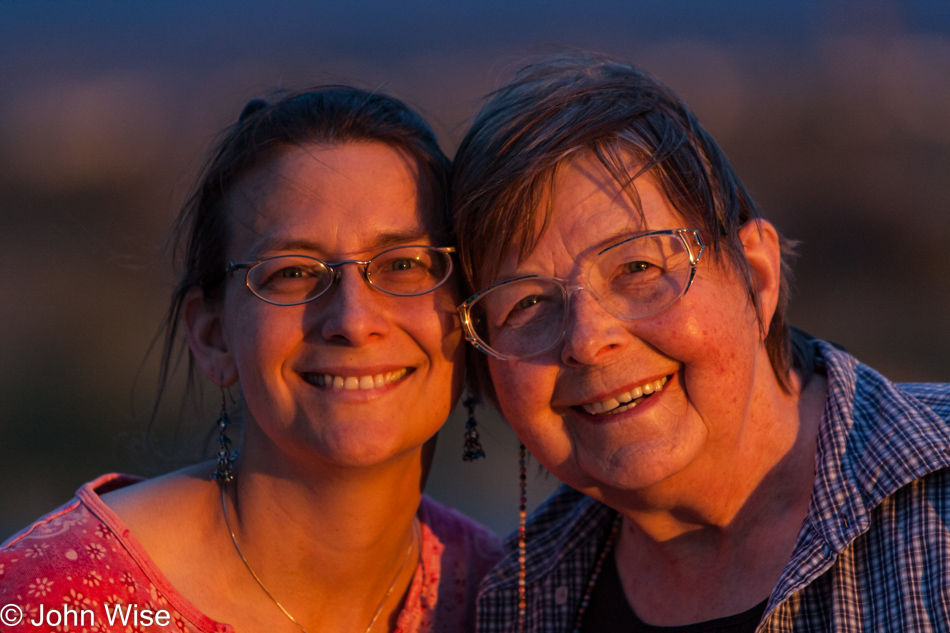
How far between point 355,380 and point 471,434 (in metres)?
0.54

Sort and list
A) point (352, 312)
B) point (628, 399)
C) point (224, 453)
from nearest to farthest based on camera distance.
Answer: point (628, 399), point (352, 312), point (224, 453)

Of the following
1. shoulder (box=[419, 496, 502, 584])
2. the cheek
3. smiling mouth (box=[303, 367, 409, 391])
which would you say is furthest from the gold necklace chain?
the cheek

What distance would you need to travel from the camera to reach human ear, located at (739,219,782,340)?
2461 millimetres

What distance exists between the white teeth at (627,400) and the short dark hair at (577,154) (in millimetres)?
Result: 372

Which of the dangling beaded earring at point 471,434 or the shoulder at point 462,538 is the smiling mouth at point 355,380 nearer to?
the dangling beaded earring at point 471,434

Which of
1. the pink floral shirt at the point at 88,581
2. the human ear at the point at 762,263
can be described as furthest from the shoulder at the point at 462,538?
the human ear at the point at 762,263

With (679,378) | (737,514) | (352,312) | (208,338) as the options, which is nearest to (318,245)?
(352,312)

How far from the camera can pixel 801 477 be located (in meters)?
2.47

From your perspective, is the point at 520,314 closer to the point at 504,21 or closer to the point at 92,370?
the point at 92,370

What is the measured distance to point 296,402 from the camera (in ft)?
8.11

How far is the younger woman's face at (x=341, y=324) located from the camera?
243cm

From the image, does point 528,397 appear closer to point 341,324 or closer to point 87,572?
point 341,324

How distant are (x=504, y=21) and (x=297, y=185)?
10860 millimetres

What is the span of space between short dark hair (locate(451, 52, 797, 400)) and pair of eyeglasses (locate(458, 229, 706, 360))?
10cm
